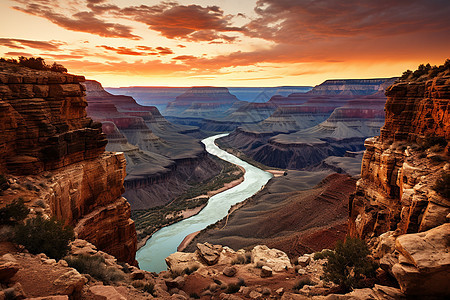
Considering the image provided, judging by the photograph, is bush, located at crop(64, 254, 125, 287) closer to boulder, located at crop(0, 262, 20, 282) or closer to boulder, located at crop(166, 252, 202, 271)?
boulder, located at crop(0, 262, 20, 282)

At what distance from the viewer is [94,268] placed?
34.0 feet

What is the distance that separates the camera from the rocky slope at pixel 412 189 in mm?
7434

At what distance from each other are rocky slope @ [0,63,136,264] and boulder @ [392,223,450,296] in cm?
1241

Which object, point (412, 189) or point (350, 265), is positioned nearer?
point (412, 189)

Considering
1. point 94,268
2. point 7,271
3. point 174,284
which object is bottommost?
point 174,284

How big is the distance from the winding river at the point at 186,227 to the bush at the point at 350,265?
83.3 ft

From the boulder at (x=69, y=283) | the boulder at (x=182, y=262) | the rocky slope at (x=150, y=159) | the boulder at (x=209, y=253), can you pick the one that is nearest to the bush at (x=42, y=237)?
the boulder at (x=69, y=283)

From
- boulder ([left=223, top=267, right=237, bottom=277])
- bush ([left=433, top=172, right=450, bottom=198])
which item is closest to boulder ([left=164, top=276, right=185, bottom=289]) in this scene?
boulder ([left=223, top=267, right=237, bottom=277])

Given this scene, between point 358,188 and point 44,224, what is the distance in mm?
17217

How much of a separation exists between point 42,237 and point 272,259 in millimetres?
13600

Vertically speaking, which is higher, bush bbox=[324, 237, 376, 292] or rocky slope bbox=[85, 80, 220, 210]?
bush bbox=[324, 237, 376, 292]

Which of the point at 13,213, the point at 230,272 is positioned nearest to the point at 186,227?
the point at 230,272

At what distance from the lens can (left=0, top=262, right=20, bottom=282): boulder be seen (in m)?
6.64

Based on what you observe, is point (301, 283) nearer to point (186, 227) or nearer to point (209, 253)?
point (209, 253)
